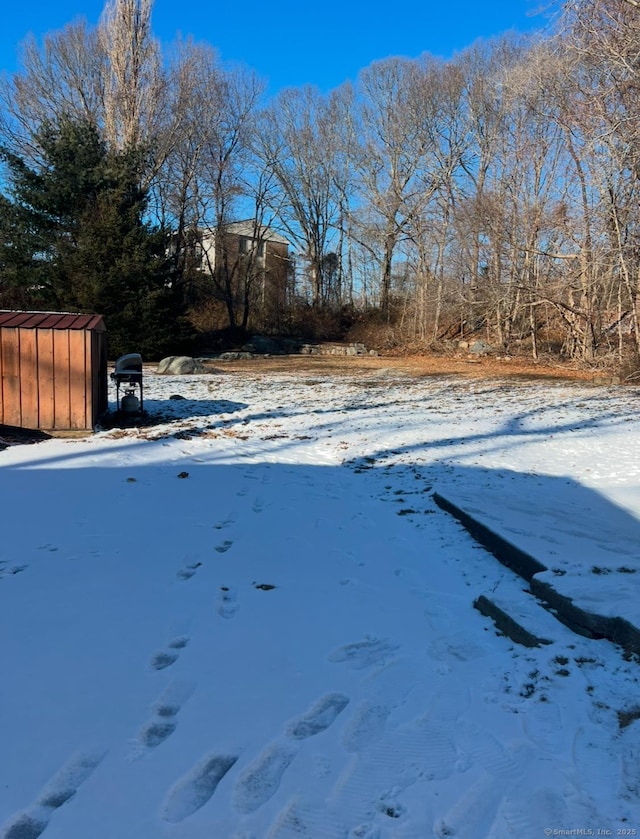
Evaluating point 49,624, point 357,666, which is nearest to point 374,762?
point 357,666

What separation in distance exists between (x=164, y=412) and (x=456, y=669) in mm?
8375

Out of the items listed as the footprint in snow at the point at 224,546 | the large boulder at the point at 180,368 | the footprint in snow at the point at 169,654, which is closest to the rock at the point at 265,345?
the large boulder at the point at 180,368

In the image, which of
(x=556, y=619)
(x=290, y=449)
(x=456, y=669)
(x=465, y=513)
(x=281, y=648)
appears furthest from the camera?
(x=290, y=449)

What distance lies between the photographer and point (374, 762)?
2.11m

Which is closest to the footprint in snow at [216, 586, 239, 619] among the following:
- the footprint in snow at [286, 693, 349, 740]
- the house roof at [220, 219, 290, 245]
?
the footprint in snow at [286, 693, 349, 740]

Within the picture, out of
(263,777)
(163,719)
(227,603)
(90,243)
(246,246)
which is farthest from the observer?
(246,246)

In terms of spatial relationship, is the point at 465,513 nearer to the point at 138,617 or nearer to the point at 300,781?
the point at 138,617

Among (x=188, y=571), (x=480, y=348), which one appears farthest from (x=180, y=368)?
(x=188, y=571)

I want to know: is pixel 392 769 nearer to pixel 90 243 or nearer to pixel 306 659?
pixel 306 659

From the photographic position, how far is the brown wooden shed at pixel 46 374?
26.5 ft

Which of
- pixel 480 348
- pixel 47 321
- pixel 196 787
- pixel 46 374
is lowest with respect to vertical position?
pixel 196 787

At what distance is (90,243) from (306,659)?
71.8ft

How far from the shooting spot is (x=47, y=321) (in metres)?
8.27

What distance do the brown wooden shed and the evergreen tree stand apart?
14357mm
